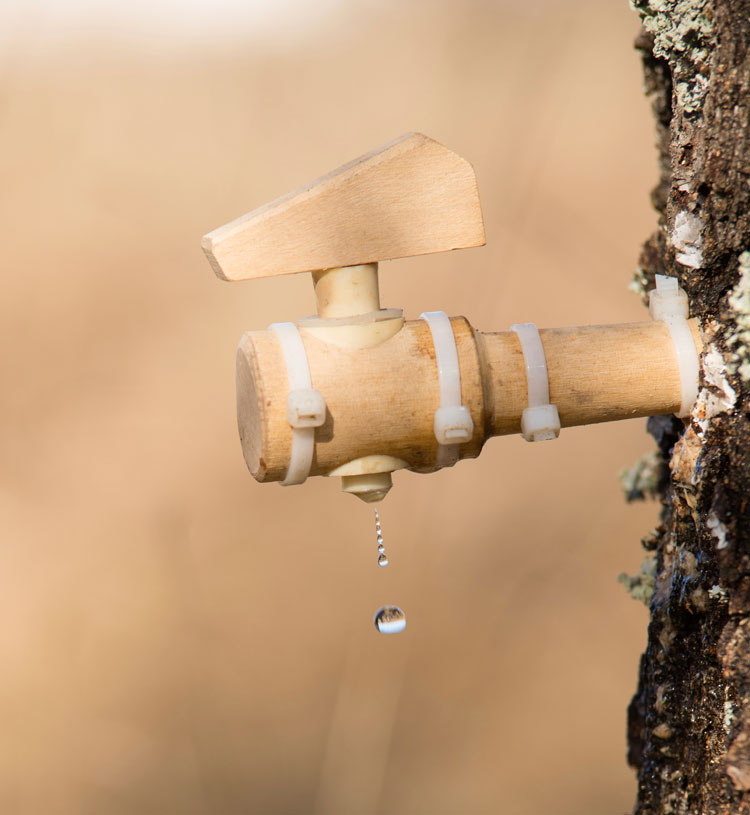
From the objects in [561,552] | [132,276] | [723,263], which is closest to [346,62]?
[132,276]

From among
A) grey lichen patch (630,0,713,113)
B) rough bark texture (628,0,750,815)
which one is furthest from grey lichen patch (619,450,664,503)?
grey lichen patch (630,0,713,113)

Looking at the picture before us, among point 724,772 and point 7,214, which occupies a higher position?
point 7,214

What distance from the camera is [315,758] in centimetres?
125

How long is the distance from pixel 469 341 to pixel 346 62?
2.82 feet

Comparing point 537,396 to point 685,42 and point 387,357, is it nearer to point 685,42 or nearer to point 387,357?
point 387,357

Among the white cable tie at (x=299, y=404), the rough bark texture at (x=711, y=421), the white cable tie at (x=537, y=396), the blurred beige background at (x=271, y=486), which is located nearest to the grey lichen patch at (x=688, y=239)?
the rough bark texture at (x=711, y=421)

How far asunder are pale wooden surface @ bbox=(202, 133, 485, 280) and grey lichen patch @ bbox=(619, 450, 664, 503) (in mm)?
388

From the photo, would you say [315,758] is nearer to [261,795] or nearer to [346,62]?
[261,795]

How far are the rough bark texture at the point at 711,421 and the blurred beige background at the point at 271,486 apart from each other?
66cm

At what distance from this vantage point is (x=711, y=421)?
0.56 m

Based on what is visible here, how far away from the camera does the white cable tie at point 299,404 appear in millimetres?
501

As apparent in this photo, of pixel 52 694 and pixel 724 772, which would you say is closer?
pixel 724 772

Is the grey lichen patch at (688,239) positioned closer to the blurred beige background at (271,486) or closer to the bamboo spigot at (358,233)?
the bamboo spigot at (358,233)

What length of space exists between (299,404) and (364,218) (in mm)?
112
